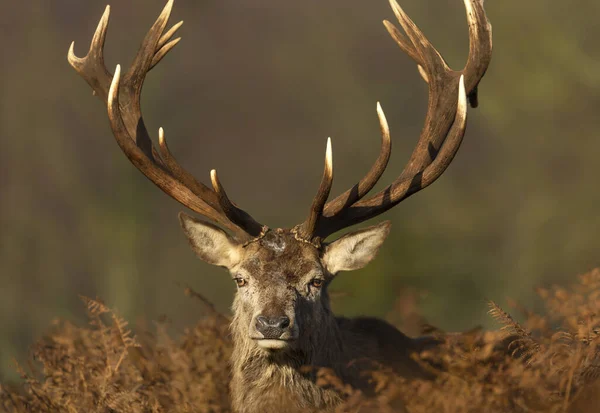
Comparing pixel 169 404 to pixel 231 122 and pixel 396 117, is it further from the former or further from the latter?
pixel 231 122

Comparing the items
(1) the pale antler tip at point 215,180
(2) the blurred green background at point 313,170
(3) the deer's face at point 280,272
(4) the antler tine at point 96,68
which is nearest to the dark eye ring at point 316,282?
(3) the deer's face at point 280,272

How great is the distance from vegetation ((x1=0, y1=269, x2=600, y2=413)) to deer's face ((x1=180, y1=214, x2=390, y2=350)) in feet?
1.22

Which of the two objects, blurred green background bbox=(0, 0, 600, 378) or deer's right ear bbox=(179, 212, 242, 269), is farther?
blurred green background bbox=(0, 0, 600, 378)

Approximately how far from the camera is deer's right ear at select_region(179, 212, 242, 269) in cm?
670

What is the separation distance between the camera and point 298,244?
21.4ft

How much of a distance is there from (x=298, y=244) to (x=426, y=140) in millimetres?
1280

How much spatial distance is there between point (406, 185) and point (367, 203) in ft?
0.90

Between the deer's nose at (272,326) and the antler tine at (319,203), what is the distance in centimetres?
75

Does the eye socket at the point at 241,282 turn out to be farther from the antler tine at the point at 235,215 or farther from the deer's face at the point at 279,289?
the antler tine at the point at 235,215

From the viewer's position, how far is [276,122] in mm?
23125

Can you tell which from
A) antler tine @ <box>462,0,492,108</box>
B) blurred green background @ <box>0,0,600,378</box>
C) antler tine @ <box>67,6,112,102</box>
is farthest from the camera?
blurred green background @ <box>0,0,600,378</box>

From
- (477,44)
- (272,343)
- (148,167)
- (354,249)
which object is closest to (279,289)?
(272,343)

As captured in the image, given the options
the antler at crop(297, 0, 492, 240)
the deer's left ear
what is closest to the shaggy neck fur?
the deer's left ear

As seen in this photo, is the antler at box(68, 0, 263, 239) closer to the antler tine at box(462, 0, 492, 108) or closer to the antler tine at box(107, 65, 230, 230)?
the antler tine at box(107, 65, 230, 230)
